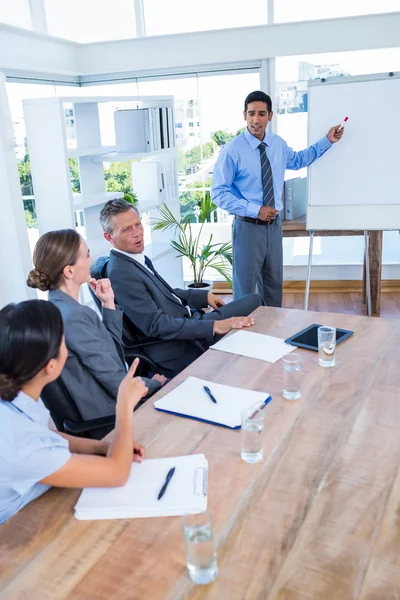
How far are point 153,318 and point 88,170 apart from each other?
189 cm

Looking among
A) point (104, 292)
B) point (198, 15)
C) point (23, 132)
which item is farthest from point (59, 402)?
point (198, 15)

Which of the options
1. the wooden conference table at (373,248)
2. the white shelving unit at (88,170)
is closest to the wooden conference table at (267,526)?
the white shelving unit at (88,170)

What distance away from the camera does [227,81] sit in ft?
15.8

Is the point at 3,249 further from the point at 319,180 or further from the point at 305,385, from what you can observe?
the point at 305,385

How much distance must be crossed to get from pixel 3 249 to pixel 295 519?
2.97m

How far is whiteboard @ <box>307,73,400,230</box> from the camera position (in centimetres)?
337

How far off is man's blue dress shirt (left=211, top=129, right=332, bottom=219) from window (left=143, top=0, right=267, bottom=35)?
1.46 metres

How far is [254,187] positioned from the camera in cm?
361

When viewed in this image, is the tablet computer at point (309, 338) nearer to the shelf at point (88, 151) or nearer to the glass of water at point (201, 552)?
the glass of water at point (201, 552)

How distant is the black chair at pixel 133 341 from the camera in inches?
95.4

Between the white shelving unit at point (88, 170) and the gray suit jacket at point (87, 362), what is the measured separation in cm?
160

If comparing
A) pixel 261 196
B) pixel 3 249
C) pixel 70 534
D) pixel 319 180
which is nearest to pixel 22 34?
pixel 3 249

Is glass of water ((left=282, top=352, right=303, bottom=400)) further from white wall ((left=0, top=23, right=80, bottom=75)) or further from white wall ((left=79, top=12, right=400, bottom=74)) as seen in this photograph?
white wall ((left=79, top=12, right=400, bottom=74))

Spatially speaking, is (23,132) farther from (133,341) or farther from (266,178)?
(133,341)
